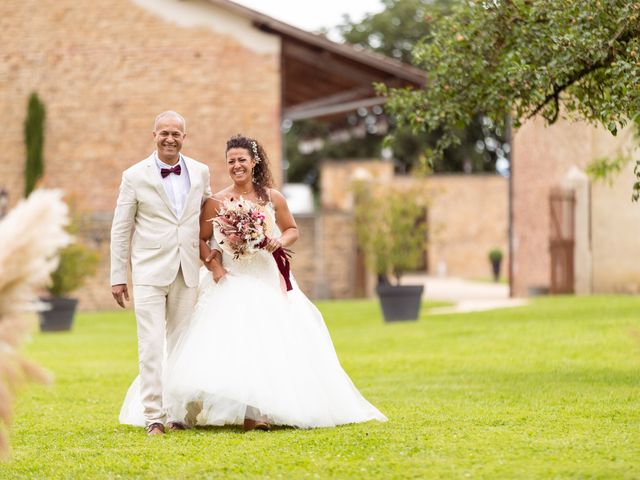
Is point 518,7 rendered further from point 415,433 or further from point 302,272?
point 302,272

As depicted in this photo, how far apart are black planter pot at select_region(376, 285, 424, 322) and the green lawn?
119 inches

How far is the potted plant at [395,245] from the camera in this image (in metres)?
20.7

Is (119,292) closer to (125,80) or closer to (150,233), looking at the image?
(150,233)

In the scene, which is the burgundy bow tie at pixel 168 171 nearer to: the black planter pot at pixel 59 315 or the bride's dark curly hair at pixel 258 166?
the bride's dark curly hair at pixel 258 166

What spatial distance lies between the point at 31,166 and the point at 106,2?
4.04 meters

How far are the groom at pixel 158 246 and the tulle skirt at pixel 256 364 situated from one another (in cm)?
17

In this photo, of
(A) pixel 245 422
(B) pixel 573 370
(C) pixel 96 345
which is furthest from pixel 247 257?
(C) pixel 96 345

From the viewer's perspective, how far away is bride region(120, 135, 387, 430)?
816 cm

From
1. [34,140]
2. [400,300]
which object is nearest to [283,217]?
[400,300]

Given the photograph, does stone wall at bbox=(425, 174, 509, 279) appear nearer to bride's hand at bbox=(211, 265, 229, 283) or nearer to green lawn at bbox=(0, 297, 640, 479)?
green lawn at bbox=(0, 297, 640, 479)

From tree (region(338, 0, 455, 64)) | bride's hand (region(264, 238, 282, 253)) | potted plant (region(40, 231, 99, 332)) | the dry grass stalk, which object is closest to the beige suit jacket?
bride's hand (region(264, 238, 282, 253))

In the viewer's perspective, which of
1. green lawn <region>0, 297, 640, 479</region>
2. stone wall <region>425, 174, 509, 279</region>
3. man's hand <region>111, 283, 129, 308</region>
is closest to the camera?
green lawn <region>0, 297, 640, 479</region>

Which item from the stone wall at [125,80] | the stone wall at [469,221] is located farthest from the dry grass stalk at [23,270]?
the stone wall at [469,221]

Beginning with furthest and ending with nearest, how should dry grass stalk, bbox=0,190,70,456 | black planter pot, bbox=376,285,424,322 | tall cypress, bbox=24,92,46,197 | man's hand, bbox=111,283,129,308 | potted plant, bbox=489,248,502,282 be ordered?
potted plant, bbox=489,248,502,282
tall cypress, bbox=24,92,46,197
black planter pot, bbox=376,285,424,322
man's hand, bbox=111,283,129,308
dry grass stalk, bbox=0,190,70,456
